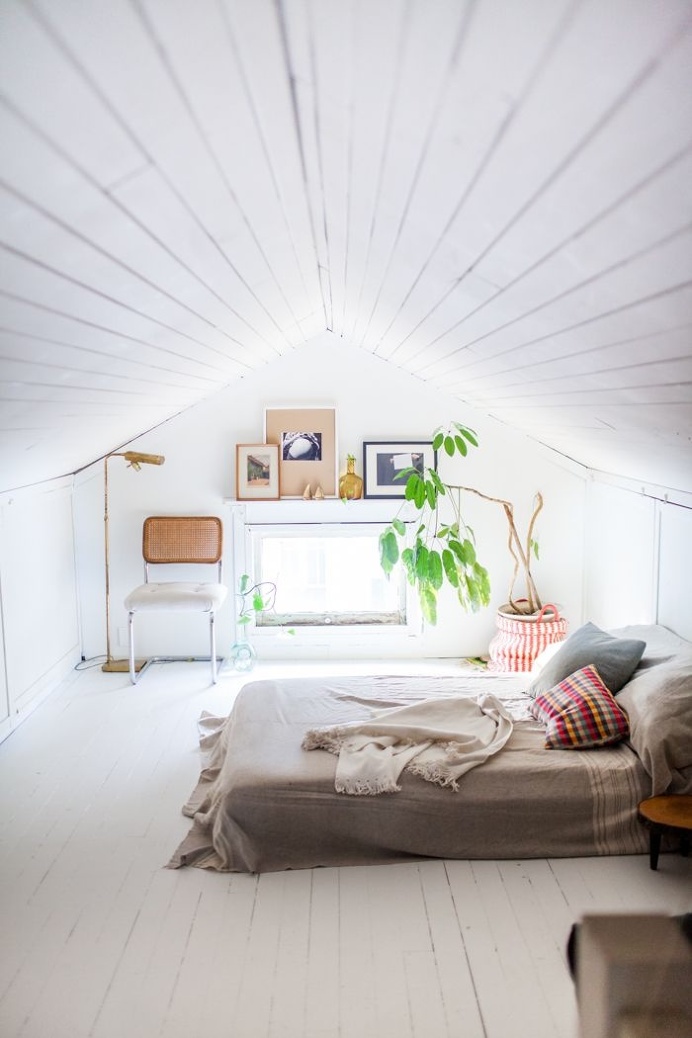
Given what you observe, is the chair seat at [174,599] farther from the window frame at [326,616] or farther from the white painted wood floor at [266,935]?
the white painted wood floor at [266,935]

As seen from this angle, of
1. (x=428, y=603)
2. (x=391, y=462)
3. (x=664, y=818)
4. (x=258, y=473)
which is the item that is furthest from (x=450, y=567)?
(x=664, y=818)

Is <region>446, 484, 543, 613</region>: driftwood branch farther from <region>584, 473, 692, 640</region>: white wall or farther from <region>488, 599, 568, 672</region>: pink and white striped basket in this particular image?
<region>584, 473, 692, 640</region>: white wall

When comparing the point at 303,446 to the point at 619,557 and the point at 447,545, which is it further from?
the point at 619,557

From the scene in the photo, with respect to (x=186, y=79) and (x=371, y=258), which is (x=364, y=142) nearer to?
(x=186, y=79)

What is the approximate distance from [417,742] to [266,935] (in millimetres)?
965

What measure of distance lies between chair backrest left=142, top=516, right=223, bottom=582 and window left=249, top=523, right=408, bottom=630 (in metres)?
0.32

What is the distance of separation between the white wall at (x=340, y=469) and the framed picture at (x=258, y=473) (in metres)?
0.10

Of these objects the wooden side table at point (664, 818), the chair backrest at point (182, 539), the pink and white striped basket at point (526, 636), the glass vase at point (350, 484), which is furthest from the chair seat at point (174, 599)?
the wooden side table at point (664, 818)

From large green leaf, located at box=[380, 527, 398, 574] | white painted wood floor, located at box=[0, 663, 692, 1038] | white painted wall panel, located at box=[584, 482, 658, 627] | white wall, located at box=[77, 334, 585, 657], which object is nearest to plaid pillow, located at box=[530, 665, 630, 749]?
white painted wood floor, located at box=[0, 663, 692, 1038]

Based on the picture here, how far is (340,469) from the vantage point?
5.36 metres

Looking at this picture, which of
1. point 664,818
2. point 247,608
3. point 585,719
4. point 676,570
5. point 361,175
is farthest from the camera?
point 247,608

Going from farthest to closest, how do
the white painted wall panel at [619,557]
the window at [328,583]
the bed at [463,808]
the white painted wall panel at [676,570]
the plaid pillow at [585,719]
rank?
the window at [328,583]
the white painted wall panel at [619,557]
the white painted wall panel at [676,570]
the plaid pillow at [585,719]
the bed at [463,808]

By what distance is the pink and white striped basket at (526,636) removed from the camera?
4.89 meters

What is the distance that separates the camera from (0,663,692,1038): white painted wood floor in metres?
2.15
